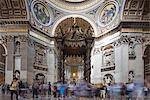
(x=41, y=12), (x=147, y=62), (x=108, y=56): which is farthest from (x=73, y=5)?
(x=147, y=62)

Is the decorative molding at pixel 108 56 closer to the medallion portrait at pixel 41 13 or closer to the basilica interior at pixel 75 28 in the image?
the basilica interior at pixel 75 28

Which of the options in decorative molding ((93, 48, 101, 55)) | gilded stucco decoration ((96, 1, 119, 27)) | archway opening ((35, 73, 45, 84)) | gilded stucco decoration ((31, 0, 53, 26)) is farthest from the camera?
decorative molding ((93, 48, 101, 55))

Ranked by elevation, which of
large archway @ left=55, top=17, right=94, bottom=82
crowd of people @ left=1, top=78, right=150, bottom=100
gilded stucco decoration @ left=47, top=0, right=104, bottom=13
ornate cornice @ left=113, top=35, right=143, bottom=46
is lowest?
crowd of people @ left=1, top=78, right=150, bottom=100

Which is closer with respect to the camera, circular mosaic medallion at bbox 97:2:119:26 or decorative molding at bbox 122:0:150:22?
decorative molding at bbox 122:0:150:22

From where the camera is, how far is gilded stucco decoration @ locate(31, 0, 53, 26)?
1230 inches

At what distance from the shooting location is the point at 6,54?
28609 mm

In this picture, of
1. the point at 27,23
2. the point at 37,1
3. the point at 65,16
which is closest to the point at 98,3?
the point at 65,16

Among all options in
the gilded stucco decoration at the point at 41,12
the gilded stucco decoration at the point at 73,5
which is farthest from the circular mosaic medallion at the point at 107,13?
the gilded stucco decoration at the point at 41,12

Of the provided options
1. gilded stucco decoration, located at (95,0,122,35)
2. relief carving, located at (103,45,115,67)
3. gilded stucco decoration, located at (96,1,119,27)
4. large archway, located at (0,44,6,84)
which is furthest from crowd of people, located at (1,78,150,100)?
gilded stucco decoration, located at (96,1,119,27)

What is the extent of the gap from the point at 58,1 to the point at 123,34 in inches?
362

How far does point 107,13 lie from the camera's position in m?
32.2

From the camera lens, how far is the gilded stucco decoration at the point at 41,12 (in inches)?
1230

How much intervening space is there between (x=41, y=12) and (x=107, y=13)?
6.22 metres

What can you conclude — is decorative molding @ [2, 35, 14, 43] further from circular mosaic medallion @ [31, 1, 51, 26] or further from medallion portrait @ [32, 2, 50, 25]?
medallion portrait @ [32, 2, 50, 25]
